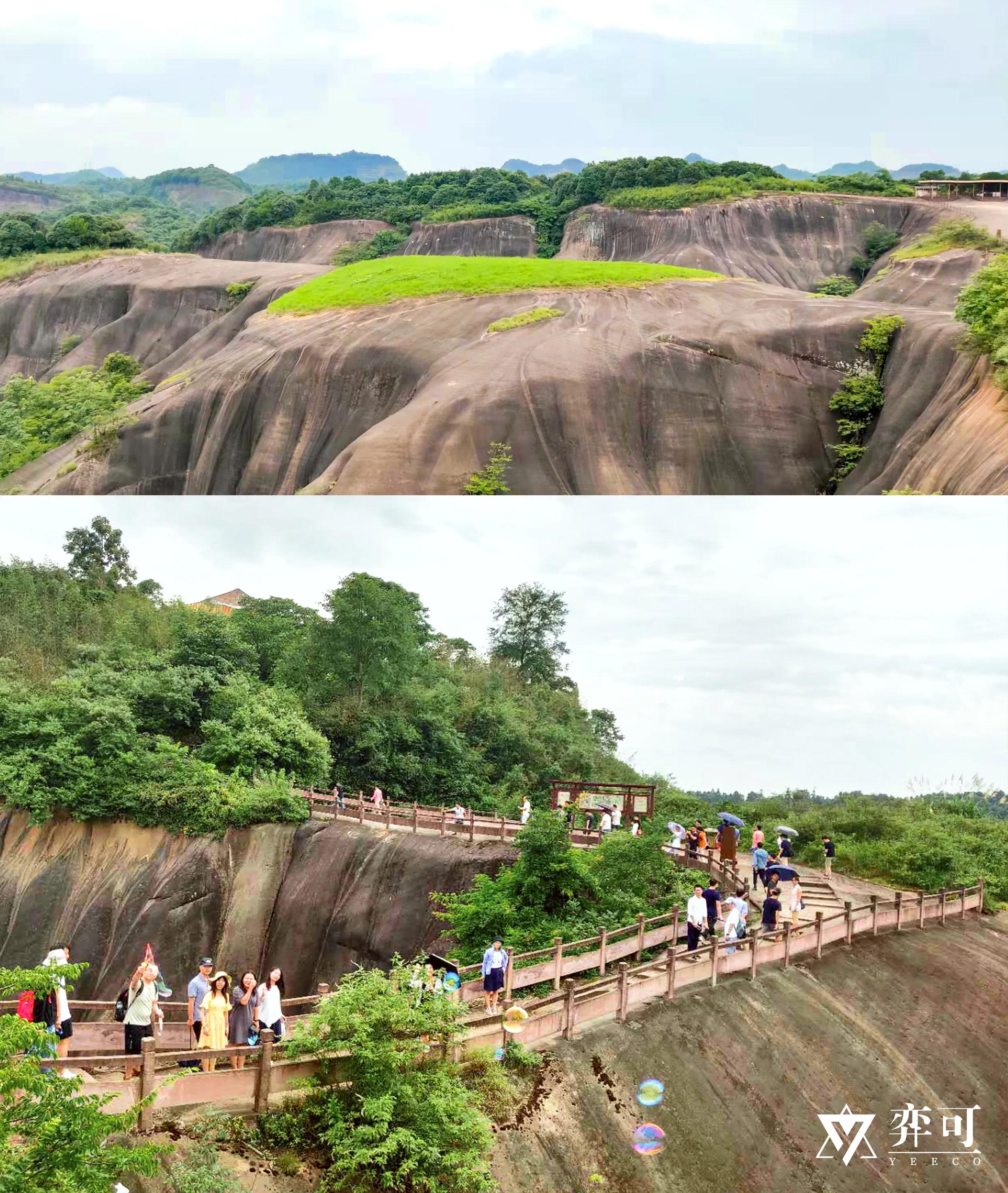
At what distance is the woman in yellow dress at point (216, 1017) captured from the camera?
42.5 feet

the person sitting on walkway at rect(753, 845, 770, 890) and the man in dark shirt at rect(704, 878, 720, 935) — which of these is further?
the person sitting on walkway at rect(753, 845, 770, 890)

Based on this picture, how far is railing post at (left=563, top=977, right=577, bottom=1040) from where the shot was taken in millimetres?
14398

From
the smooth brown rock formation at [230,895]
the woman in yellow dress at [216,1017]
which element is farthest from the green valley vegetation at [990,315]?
the woman in yellow dress at [216,1017]

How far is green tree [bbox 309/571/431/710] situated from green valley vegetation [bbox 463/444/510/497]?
3.98m

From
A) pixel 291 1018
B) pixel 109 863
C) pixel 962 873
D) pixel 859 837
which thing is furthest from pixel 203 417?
pixel 291 1018

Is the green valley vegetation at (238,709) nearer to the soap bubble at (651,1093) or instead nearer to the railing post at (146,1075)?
the soap bubble at (651,1093)

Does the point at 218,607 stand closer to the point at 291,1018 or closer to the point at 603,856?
the point at 603,856

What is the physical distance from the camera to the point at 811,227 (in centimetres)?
7756

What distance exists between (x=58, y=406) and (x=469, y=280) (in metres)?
22.2

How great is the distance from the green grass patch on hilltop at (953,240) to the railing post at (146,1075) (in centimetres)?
5460

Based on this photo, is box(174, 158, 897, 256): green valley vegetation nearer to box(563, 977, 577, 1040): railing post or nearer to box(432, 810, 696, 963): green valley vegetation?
box(432, 810, 696, 963): green valley vegetation

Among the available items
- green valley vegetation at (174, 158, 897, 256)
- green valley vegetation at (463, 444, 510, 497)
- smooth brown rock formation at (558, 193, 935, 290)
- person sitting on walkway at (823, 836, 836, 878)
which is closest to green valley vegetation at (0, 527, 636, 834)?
green valley vegetation at (463, 444, 510, 497)

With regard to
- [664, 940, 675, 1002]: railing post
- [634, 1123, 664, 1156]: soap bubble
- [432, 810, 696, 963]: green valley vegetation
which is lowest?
[634, 1123, 664, 1156]: soap bubble

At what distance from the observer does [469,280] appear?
50.3 meters
